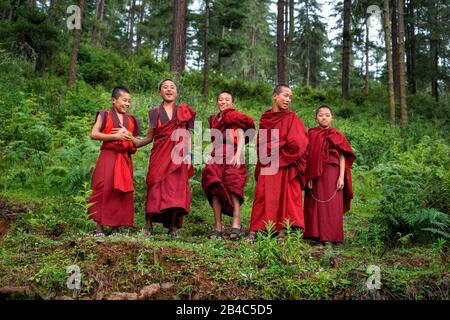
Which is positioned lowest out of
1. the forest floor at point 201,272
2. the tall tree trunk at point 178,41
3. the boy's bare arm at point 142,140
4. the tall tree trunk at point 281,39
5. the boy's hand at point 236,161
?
the forest floor at point 201,272

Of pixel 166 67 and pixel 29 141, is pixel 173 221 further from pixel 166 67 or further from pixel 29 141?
pixel 166 67

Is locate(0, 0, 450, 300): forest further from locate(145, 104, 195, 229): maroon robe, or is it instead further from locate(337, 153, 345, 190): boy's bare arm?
locate(337, 153, 345, 190): boy's bare arm

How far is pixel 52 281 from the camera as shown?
3.88m

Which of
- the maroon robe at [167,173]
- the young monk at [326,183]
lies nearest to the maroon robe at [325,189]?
the young monk at [326,183]

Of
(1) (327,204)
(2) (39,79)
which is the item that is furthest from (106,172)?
(2) (39,79)

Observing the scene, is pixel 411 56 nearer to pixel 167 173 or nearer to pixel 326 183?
pixel 326 183

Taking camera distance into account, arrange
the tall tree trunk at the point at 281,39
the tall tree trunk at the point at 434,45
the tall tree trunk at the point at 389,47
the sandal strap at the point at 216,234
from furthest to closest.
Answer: the tall tree trunk at the point at 434,45, the tall tree trunk at the point at 281,39, the tall tree trunk at the point at 389,47, the sandal strap at the point at 216,234

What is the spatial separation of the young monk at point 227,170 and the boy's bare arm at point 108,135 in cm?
125

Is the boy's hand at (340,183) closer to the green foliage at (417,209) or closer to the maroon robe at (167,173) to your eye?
the green foliage at (417,209)

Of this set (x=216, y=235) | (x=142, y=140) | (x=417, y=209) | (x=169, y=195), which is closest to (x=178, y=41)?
(x=142, y=140)

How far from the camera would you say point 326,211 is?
639 cm

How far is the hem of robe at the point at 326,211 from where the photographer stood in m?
6.32
